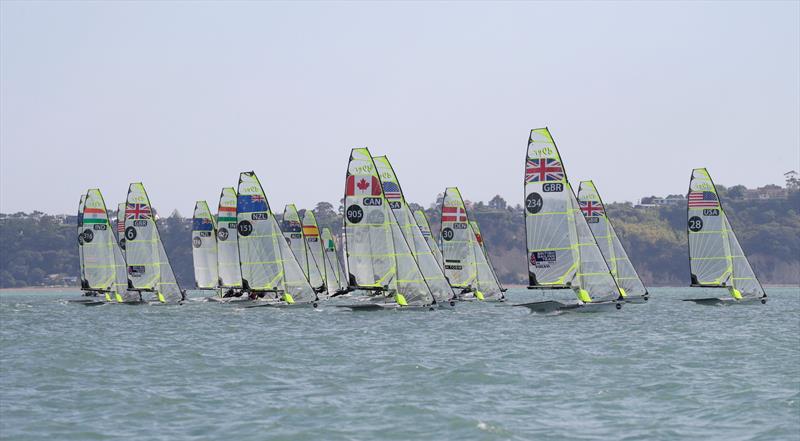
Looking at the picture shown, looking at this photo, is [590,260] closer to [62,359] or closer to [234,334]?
[234,334]

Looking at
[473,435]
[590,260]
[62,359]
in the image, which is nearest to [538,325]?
[590,260]

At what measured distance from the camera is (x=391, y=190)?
5994cm

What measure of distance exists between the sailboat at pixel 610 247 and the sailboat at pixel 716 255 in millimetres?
3722

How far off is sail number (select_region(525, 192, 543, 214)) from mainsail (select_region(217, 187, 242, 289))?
1138 inches

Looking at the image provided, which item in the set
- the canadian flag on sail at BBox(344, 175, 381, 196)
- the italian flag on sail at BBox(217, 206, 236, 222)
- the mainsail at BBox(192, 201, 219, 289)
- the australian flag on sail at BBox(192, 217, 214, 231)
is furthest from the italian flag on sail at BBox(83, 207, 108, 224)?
the canadian flag on sail at BBox(344, 175, 381, 196)

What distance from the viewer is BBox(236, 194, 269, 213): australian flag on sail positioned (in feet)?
209

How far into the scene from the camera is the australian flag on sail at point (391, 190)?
196 ft

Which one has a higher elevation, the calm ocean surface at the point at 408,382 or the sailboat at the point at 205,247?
the sailboat at the point at 205,247

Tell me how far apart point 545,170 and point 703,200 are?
17994 millimetres

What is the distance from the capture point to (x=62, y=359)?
112 feet

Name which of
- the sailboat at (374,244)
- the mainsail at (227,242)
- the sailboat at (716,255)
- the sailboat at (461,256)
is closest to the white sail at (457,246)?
the sailboat at (461,256)

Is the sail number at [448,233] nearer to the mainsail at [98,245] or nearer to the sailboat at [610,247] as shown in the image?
the sailboat at [610,247]

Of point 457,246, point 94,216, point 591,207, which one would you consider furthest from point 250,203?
point 591,207

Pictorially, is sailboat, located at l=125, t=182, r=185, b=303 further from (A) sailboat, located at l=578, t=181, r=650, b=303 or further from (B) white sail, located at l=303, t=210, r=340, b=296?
(A) sailboat, located at l=578, t=181, r=650, b=303
